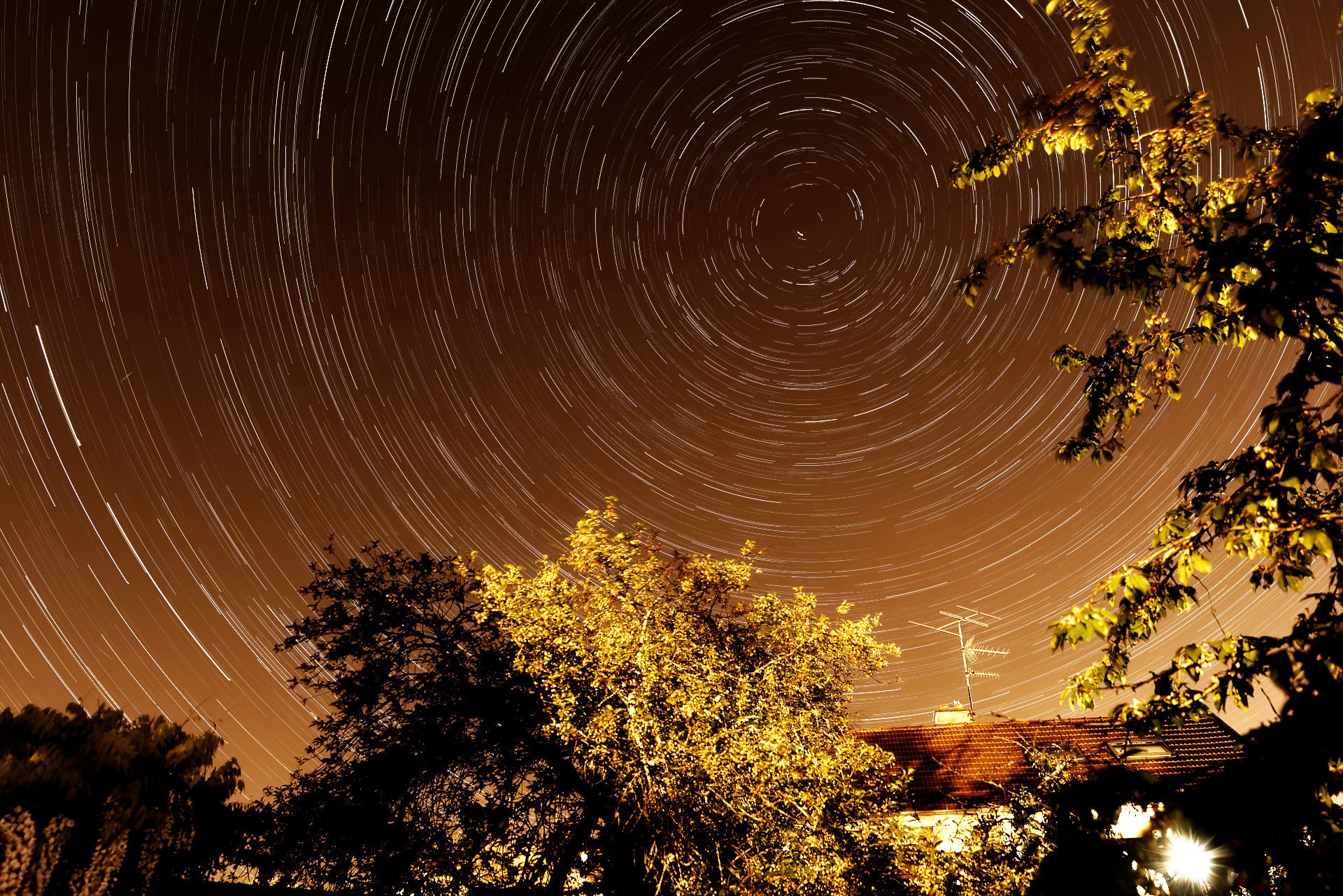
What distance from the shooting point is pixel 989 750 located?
22875mm

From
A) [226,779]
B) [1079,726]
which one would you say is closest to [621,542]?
[226,779]

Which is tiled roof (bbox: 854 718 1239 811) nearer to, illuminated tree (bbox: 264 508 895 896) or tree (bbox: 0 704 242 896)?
illuminated tree (bbox: 264 508 895 896)

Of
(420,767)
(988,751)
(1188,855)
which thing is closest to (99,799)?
(420,767)

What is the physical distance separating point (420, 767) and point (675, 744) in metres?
5.38

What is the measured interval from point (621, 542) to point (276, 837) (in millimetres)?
8003

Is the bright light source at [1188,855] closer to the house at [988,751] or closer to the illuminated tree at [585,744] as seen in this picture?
the illuminated tree at [585,744]

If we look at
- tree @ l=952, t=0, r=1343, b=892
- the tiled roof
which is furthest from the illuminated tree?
the tiled roof

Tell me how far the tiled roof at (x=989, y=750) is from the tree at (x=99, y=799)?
54.7 ft

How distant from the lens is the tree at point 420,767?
1131cm

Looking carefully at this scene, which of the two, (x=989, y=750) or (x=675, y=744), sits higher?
(x=989, y=750)

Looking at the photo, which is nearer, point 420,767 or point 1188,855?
point 1188,855

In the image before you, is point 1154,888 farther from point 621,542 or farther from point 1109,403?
point 621,542

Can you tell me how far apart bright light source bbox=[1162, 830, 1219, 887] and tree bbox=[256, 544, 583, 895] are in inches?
385

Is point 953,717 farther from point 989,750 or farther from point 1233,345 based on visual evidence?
point 1233,345
